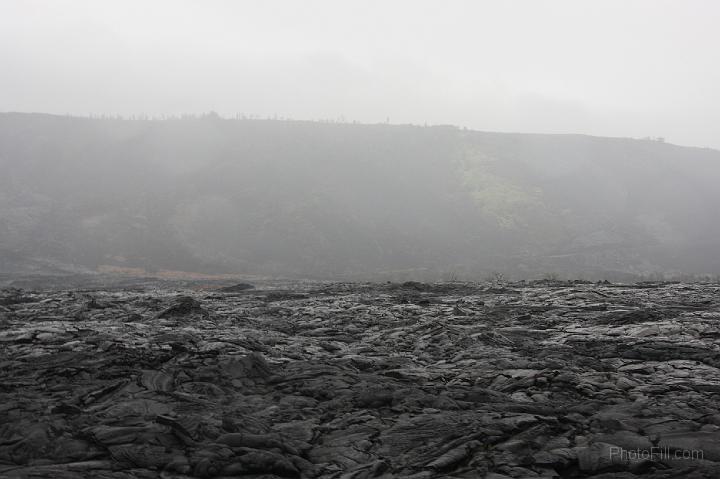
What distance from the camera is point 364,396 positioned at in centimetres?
691

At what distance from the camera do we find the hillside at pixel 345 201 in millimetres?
39656

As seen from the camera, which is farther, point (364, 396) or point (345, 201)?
point (345, 201)

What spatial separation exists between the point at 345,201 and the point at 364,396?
43192 millimetres

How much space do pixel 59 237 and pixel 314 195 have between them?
21777mm

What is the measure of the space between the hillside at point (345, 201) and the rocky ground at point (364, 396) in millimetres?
23375

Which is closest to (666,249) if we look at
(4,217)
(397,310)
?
(397,310)

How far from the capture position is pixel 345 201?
49.7m

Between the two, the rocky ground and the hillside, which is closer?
the rocky ground

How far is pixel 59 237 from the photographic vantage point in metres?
40.8

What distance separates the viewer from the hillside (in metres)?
39.7

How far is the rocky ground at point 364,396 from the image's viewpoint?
16.6 ft

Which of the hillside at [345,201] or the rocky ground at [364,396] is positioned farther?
the hillside at [345,201]

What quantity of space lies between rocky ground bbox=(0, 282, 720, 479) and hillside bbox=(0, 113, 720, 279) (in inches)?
920

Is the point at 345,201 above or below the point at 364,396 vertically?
above
